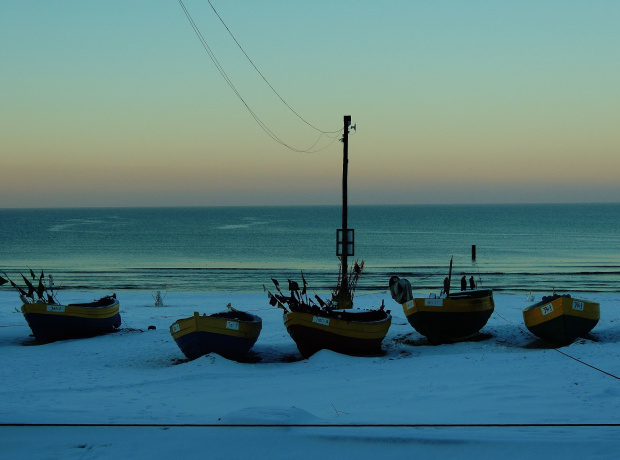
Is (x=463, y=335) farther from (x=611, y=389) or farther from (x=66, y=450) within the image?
(x=66, y=450)

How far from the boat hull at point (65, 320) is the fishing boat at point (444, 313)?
933cm

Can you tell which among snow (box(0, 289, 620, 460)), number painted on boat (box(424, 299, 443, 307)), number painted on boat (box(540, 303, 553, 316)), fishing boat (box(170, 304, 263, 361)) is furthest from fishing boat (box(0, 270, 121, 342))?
number painted on boat (box(540, 303, 553, 316))

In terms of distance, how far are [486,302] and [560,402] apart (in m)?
7.95

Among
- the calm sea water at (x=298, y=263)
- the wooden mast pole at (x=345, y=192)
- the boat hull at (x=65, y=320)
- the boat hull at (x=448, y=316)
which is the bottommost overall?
the calm sea water at (x=298, y=263)

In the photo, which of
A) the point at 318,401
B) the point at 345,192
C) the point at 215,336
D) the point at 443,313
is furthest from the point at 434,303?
the point at 318,401

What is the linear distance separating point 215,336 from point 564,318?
8.79 meters

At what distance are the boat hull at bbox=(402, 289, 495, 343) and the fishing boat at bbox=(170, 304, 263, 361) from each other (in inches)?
186

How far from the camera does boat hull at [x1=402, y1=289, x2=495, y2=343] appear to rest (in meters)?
17.0

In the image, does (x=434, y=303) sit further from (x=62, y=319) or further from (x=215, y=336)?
(x=62, y=319)

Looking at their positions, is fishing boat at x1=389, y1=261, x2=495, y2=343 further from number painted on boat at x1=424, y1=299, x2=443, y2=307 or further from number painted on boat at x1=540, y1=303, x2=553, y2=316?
number painted on boat at x1=540, y1=303, x2=553, y2=316

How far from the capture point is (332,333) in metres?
15.5

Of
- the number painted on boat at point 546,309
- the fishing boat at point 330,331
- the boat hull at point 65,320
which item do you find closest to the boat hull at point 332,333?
the fishing boat at point 330,331

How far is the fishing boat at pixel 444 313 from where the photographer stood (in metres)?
17.0

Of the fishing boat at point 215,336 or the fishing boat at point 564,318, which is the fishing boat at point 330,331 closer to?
the fishing boat at point 215,336
